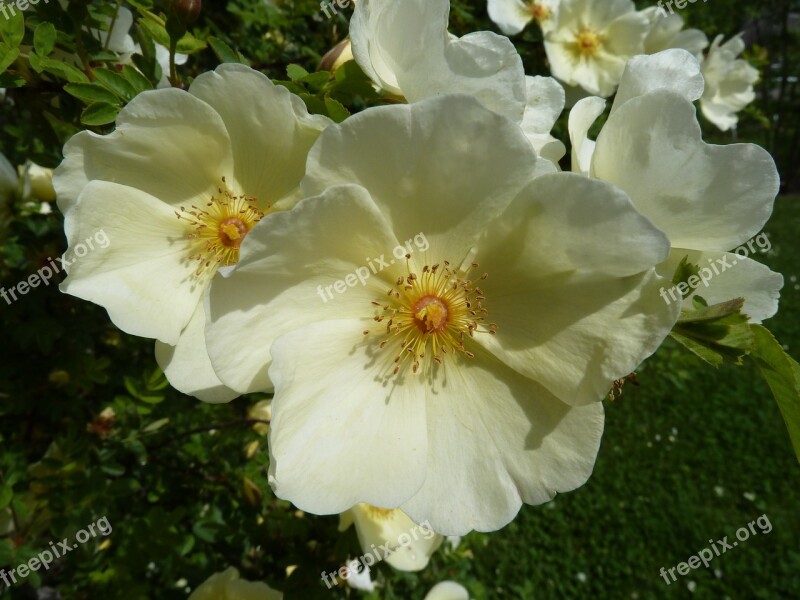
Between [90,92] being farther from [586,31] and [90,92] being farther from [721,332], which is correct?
[586,31]

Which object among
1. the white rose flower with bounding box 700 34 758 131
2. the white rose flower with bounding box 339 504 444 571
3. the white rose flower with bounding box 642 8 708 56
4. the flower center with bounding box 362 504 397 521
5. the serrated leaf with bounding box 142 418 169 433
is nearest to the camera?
the white rose flower with bounding box 339 504 444 571

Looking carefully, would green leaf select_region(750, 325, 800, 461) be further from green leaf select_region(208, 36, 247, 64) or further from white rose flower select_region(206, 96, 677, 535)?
green leaf select_region(208, 36, 247, 64)

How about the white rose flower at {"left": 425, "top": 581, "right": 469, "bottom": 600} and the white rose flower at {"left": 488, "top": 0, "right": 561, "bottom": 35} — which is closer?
the white rose flower at {"left": 425, "top": 581, "right": 469, "bottom": 600}

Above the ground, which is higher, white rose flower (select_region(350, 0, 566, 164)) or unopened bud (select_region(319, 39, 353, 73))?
white rose flower (select_region(350, 0, 566, 164))

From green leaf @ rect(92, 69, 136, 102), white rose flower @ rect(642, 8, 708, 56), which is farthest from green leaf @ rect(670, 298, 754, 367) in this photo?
white rose flower @ rect(642, 8, 708, 56)

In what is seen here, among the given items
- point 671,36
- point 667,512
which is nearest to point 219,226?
point 671,36

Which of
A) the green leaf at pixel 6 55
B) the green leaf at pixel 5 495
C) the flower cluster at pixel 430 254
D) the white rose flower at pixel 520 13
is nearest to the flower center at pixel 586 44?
the white rose flower at pixel 520 13

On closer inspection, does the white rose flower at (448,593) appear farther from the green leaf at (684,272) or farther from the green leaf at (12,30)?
the green leaf at (12,30)
